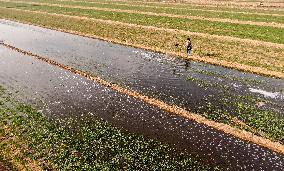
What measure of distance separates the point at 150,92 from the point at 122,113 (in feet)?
14.7

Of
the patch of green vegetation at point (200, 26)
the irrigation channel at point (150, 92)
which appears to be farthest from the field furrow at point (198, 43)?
the patch of green vegetation at point (200, 26)

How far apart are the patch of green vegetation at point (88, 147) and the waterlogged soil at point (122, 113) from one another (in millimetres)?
878

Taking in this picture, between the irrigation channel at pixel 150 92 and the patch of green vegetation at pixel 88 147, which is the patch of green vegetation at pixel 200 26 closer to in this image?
the irrigation channel at pixel 150 92

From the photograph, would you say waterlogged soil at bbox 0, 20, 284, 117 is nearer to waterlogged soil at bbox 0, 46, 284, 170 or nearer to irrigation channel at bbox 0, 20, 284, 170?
irrigation channel at bbox 0, 20, 284, 170

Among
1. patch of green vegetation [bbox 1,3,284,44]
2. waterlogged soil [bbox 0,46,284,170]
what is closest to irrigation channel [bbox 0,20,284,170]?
waterlogged soil [bbox 0,46,284,170]

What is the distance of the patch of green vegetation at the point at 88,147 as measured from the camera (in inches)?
705

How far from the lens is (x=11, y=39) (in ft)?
163

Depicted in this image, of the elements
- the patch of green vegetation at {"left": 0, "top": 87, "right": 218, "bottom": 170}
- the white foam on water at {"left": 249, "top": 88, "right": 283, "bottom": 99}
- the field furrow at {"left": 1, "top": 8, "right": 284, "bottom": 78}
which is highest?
the field furrow at {"left": 1, "top": 8, "right": 284, "bottom": 78}

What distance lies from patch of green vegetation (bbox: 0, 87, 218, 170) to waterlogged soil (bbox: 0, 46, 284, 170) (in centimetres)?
88

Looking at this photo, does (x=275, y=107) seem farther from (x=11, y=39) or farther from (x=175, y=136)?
(x=11, y=39)

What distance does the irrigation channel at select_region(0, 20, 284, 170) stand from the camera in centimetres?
1998

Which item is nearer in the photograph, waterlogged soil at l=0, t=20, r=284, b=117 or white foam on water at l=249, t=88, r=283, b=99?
waterlogged soil at l=0, t=20, r=284, b=117

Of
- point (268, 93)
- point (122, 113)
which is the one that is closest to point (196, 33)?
point (268, 93)

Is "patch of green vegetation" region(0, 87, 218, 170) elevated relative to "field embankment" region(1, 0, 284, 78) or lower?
lower
